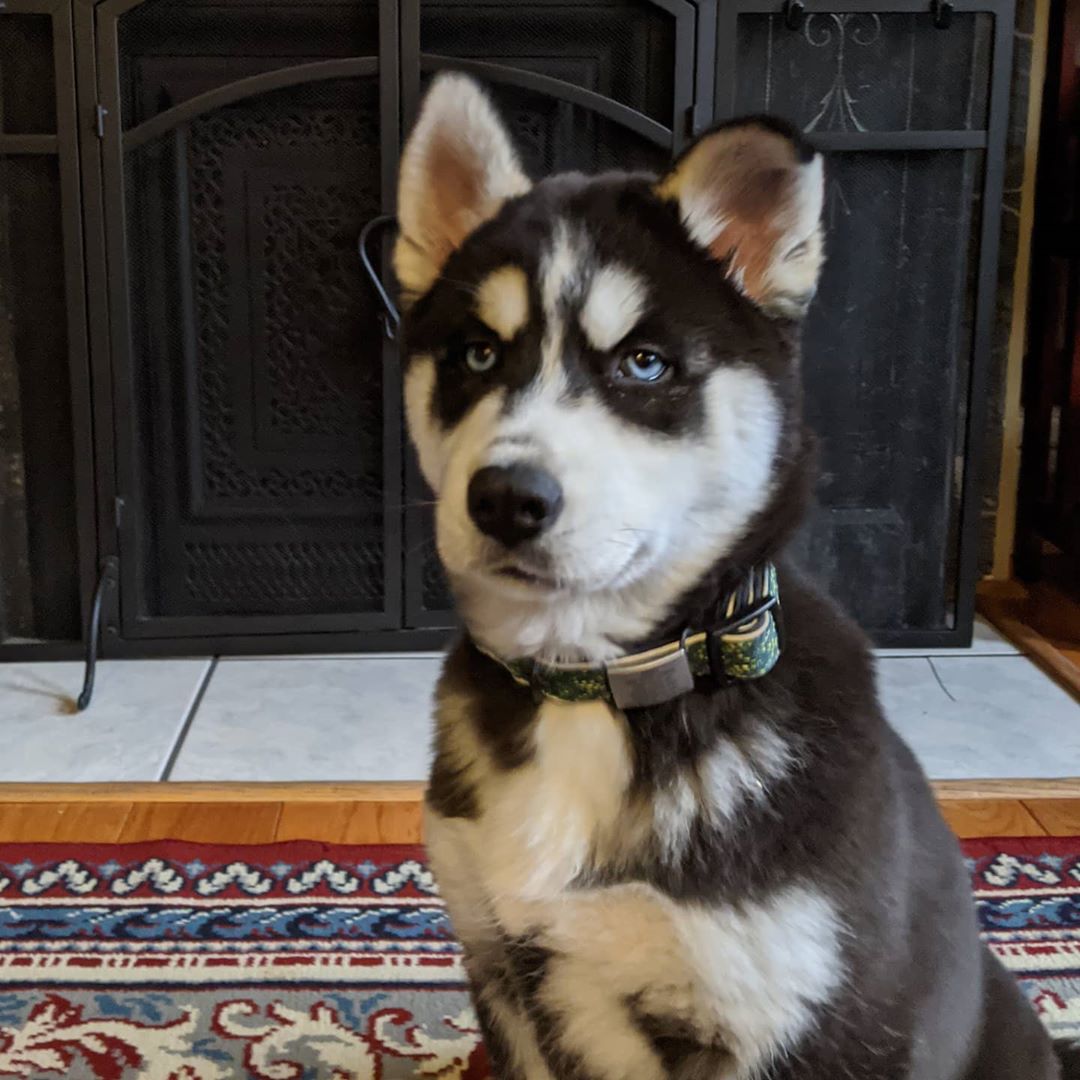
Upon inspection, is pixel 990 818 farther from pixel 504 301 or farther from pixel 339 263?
pixel 339 263

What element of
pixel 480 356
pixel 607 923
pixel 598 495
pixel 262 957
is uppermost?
pixel 480 356

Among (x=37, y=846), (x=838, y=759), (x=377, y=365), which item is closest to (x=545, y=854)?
(x=838, y=759)

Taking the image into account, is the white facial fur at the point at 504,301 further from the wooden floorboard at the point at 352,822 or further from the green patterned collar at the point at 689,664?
the wooden floorboard at the point at 352,822

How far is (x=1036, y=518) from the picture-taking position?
3.09 m

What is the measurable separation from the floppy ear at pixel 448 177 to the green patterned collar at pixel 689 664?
1.43 feet

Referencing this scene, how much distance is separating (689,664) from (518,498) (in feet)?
0.74

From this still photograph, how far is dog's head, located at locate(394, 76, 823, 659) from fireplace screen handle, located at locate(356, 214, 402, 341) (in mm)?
1388

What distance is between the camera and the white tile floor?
2.22m

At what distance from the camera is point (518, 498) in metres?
0.97

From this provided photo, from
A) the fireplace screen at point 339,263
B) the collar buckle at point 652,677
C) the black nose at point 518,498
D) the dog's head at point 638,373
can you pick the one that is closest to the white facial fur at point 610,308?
the dog's head at point 638,373

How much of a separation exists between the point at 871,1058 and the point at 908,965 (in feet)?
0.28

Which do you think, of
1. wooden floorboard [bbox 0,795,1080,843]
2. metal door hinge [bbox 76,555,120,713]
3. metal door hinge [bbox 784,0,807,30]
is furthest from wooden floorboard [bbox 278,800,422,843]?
metal door hinge [bbox 784,0,807,30]

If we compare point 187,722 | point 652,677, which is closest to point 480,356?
point 652,677

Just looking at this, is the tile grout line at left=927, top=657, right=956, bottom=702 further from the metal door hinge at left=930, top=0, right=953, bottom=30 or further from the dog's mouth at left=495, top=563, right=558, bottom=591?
the dog's mouth at left=495, top=563, right=558, bottom=591
